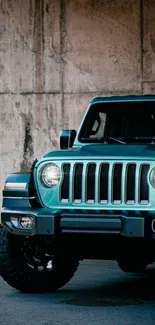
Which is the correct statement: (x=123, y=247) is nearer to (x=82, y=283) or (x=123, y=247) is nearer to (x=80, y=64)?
(x=82, y=283)

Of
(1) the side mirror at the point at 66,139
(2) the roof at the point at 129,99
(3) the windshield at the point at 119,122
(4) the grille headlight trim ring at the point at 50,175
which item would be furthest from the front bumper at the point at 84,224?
(2) the roof at the point at 129,99

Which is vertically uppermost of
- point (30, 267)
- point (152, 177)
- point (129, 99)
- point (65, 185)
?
point (129, 99)

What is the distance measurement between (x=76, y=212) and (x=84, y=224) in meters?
0.17

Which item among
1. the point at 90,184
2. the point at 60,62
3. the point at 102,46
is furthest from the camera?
the point at 60,62

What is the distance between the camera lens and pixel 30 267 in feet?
37.0

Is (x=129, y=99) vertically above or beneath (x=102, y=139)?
above

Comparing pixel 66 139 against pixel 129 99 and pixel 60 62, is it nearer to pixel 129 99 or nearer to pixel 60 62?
pixel 129 99

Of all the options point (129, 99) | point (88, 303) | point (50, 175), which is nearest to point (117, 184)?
point (50, 175)

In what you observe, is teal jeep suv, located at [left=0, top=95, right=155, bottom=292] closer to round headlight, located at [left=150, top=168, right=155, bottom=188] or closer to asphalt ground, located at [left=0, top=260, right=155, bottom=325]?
round headlight, located at [left=150, top=168, right=155, bottom=188]

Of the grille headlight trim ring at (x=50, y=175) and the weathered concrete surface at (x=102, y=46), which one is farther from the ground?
the weathered concrete surface at (x=102, y=46)

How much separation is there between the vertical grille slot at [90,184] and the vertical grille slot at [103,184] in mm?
73

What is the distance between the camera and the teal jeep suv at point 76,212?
33.7 ft

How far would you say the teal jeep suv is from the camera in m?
10.3

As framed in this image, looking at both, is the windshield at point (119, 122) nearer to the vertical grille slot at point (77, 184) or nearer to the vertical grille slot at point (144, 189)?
the vertical grille slot at point (77, 184)
